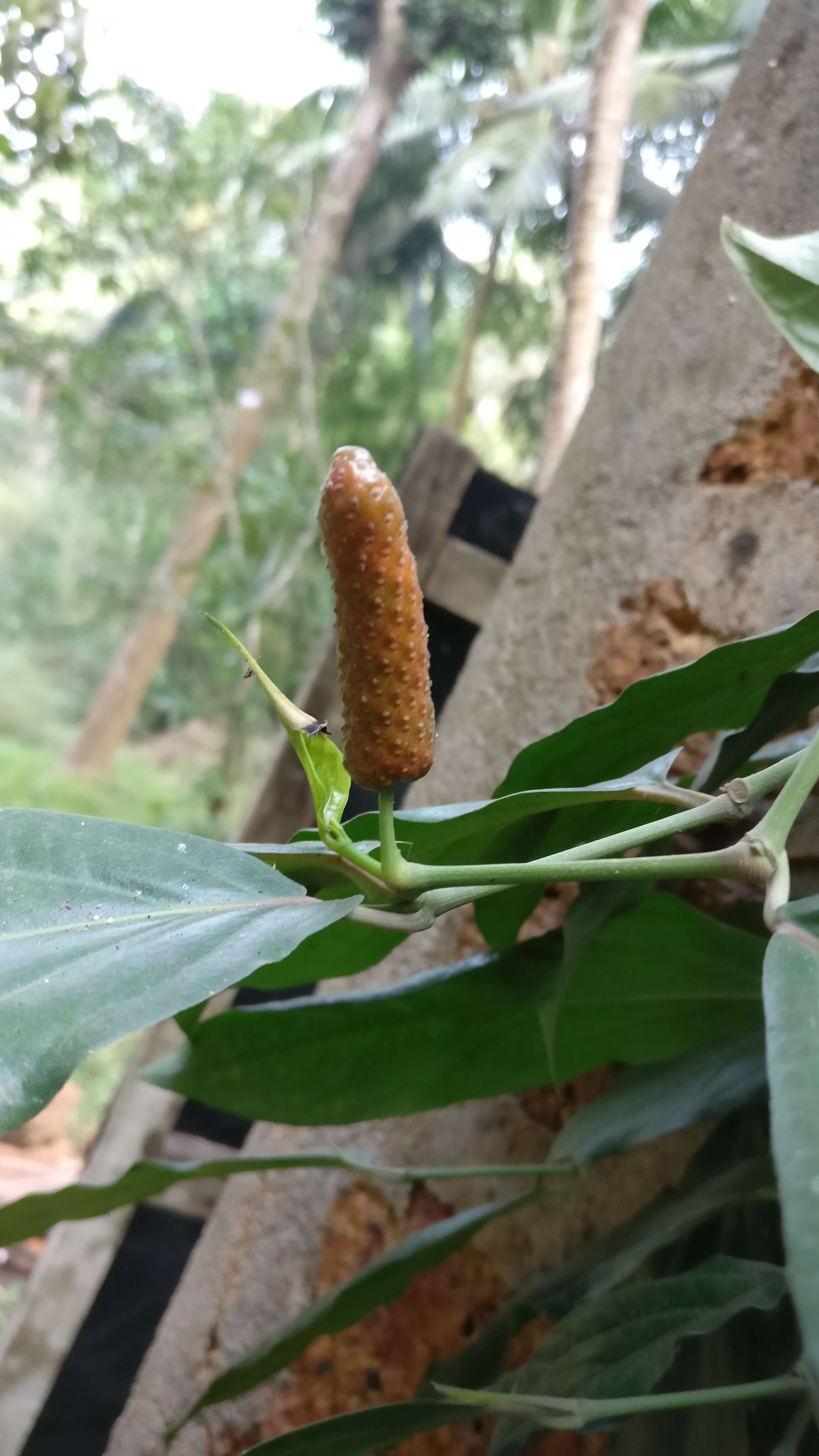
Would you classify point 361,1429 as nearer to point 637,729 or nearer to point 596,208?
point 637,729

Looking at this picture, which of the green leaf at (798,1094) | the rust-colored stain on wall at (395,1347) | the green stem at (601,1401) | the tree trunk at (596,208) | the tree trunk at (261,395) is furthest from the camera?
the tree trunk at (261,395)

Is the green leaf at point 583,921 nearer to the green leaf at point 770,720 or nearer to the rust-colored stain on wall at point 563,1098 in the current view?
the green leaf at point 770,720

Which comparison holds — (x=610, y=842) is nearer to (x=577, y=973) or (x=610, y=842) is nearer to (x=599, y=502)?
(x=577, y=973)

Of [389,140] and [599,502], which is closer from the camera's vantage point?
[599,502]

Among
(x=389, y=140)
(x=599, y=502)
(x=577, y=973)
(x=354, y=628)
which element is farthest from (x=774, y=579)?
(x=389, y=140)

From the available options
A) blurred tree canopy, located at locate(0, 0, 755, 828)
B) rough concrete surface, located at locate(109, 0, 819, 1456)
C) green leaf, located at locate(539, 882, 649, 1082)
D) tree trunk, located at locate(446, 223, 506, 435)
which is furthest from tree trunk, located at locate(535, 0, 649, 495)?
green leaf, located at locate(539, 882, 649, 1082)

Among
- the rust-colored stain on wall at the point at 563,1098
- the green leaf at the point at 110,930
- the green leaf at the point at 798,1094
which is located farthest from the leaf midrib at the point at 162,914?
the rust-colored stain on wall at the point at 563,1098
